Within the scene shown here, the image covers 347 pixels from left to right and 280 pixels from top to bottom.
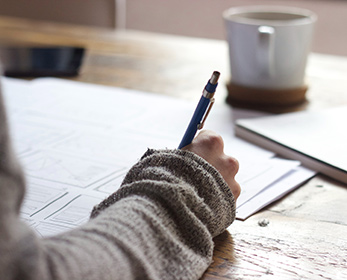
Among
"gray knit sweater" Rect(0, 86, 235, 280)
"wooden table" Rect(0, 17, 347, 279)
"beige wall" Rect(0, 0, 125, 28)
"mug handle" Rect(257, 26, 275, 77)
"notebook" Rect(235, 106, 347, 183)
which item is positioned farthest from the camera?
"beige wall" Rect(0, 0, 125, 28)

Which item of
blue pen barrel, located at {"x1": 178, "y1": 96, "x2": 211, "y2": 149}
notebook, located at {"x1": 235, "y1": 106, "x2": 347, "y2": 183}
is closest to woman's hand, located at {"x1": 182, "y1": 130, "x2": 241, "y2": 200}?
blue pen barrel, located at {"x1": 178, "y1": 96, "x2": 211, "y2": 149}

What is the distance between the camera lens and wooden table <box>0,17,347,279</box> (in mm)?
426

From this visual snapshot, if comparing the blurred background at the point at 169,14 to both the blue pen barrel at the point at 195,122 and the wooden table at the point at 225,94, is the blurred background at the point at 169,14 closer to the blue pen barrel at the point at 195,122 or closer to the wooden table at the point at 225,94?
the wooden table at the point at 225,94

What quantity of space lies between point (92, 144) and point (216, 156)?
0.24 m

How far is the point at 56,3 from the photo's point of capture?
6.66 ft

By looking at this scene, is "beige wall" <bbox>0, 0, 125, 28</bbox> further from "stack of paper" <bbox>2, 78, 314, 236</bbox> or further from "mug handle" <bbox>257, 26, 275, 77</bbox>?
"mug handle" <bbox>257, 26, 275, 77</bbox>

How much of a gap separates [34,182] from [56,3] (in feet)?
5.26

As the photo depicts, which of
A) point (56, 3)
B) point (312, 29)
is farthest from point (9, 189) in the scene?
point (56, 3)

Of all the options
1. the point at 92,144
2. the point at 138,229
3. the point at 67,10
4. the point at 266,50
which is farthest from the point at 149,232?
the point at 67,10

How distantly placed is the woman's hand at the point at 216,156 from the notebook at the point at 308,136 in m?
0.16

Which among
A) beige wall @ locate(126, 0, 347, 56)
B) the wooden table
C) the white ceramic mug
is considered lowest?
beige wall @ locate(126, 0, 347, 56)

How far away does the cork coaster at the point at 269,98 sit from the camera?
2.84 feet

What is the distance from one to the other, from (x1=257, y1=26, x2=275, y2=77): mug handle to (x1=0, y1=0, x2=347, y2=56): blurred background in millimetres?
1255

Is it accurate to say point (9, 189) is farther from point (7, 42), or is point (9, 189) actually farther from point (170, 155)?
point (7, 42)
